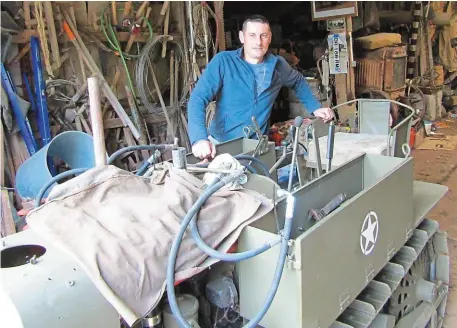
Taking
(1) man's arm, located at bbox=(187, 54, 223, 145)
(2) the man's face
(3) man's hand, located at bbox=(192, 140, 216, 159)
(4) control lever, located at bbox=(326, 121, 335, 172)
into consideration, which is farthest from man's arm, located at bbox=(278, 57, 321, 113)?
(3) man's hand, located at bbox=(192, 140, 216, 159)

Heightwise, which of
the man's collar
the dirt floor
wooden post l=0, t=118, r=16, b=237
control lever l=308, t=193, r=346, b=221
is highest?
the man's collar

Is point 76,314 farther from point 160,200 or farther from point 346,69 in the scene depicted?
point 346,69

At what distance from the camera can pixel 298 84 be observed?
306cm

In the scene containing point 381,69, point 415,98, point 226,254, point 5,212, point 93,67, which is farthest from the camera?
point 415,98

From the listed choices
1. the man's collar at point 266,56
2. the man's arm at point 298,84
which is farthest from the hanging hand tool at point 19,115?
the man's arm at point 298,84

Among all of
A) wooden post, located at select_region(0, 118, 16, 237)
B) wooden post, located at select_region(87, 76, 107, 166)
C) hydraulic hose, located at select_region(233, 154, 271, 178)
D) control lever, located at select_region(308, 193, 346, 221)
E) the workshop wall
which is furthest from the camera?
the workshop wall

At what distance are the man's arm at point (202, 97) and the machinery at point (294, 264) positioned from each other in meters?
0.22

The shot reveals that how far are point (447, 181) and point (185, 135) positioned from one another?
275 centimetres

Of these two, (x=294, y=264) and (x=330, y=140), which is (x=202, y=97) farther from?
(x=294, y=264)

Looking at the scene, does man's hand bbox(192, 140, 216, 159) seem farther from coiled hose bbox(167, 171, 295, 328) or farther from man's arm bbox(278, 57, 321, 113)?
man's arm bbox(278, 57, 321, 113)

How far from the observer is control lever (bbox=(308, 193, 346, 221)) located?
1804 millimetres

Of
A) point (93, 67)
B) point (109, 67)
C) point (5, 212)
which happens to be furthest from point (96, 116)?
point (109, 67)

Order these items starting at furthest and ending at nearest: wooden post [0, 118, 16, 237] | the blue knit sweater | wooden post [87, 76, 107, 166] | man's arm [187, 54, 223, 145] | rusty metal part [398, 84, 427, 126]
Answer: rusty metal part [398, 84, 427, 126] < wooden post [0, 118, 16, 237] < the blue knit sweater < man's arm [187, 54, 223, 145] < wooden post [87, 76, 107, 166]

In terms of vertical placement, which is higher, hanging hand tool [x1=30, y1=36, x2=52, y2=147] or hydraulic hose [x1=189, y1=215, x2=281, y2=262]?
hanging hand tool [x1=30, y1=36, x2=52, y2=147]
